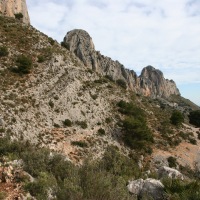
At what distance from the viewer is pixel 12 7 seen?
84625mm

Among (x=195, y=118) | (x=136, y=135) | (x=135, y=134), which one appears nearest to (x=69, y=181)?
(x=135, y=134)

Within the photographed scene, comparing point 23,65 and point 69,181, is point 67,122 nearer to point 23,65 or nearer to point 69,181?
point 23,65

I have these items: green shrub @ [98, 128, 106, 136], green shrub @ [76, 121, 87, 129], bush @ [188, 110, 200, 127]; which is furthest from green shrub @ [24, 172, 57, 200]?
bush @ [188, 110, 200, 127]

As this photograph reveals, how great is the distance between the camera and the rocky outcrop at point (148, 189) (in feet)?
60.9

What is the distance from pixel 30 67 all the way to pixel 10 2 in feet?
120

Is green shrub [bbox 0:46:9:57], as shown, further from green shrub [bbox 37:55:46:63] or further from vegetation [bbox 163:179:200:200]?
vegetation [bbox 163:179:200:200]

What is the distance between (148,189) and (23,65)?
40550mm

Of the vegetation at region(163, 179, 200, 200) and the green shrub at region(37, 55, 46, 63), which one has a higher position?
the green shrub at region(37, 55, 46, 63)

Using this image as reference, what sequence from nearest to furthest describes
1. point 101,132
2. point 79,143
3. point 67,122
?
point 79,143 < point 67,122 < point 101,132

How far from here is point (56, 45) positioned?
68562 millimetres

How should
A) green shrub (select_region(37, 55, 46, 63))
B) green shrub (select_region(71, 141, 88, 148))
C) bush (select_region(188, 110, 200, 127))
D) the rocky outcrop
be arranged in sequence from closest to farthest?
1. the rocky outcrop
2. green shrub (select_region(71, 141, 88, 148))
3. green shrub (select_region(37, 55, 46, 63))
4. bush (select_region(188, 110, 200, 127))

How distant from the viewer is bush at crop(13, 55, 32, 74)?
54219 mm

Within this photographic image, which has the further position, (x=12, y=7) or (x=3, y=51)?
(x=12, y=7)

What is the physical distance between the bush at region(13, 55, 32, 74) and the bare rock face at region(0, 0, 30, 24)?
28.9 m
